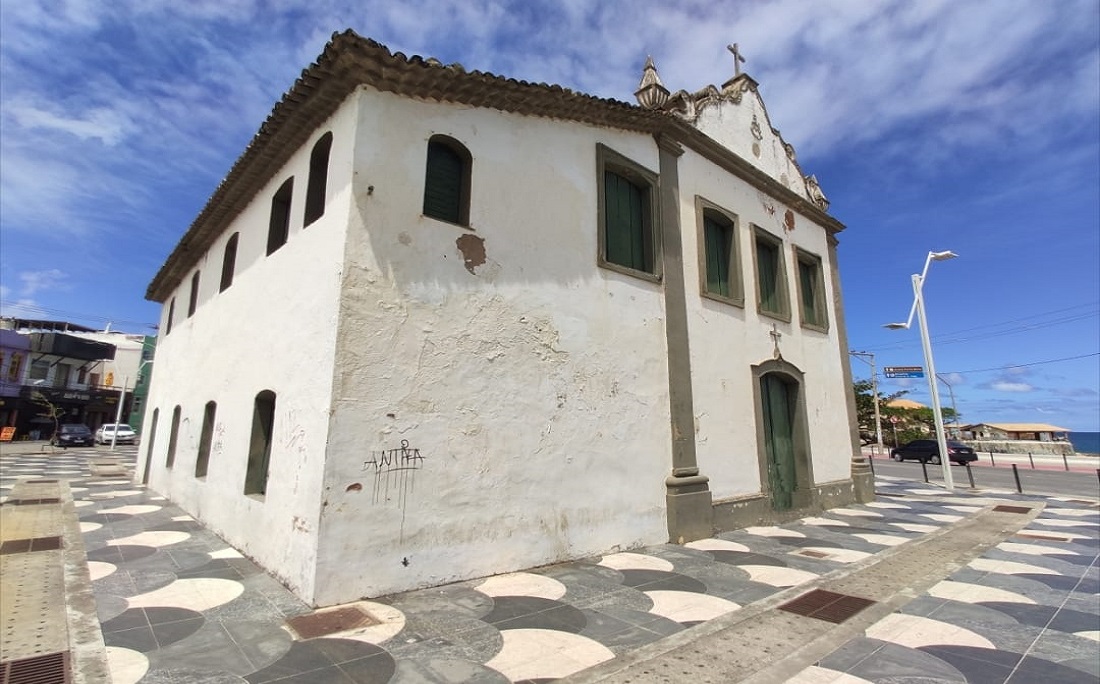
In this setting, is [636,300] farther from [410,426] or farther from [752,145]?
[752,145]

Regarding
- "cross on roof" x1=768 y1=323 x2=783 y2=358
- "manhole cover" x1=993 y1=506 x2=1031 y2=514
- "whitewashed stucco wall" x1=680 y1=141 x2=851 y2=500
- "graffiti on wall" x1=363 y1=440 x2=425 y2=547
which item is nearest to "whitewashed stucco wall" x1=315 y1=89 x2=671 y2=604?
"graffiti on wall" x1=363 y1=440 x2=425 y2=547

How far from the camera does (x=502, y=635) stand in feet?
12.6

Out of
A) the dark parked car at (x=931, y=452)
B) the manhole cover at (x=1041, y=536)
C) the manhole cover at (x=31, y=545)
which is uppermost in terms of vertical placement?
the dark parked car at (x=931, y=452)

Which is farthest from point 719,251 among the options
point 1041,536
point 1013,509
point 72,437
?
point 72,437

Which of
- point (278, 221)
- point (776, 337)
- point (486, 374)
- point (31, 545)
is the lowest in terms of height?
point (31, 545)

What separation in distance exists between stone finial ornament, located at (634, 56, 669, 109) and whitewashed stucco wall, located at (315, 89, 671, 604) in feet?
7.63

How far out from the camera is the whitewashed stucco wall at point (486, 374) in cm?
478

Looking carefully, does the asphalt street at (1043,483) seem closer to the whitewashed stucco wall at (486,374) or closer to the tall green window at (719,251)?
the tall green window at (719,251)

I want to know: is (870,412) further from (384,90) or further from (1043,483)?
(384,90)

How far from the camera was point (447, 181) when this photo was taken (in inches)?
232

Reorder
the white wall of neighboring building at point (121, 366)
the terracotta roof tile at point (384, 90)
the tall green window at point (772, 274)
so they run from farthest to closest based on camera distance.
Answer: the white wall of neighboring building at point (121, 366) < the tall green window at point (772, 274) < the terracotta roof tile at point (384, 90)

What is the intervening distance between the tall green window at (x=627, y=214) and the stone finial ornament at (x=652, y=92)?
1655 millimetres

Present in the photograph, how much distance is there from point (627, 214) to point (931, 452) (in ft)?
99.4

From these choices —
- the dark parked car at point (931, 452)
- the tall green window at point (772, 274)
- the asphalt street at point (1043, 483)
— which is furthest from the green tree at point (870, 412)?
the tall green window at point (772, 274)
